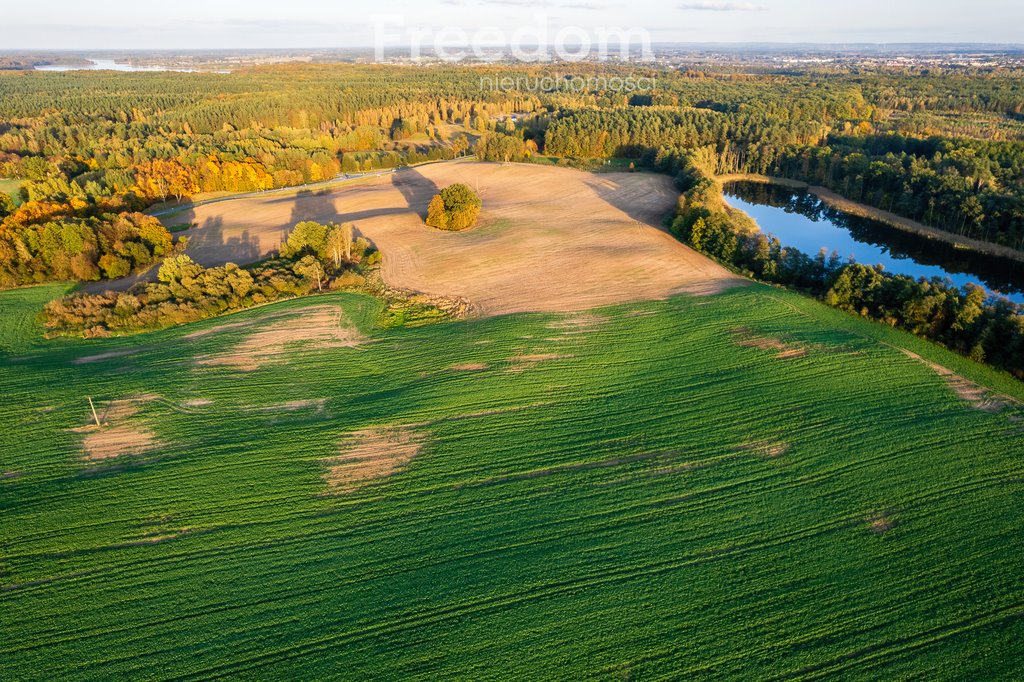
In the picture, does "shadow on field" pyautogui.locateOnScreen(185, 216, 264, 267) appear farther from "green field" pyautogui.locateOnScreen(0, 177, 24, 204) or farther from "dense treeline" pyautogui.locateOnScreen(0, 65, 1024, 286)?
"green field" pyautogui.locateOnScreen(0, 177, 24, 204)

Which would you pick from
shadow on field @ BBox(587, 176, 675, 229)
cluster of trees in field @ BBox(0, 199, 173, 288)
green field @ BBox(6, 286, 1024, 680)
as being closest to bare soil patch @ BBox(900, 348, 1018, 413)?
green field @ BBox(6, 286, 1024, 680)

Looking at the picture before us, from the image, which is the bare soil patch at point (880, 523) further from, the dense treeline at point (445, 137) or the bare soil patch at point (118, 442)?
the dense treeline at point (445, 137)

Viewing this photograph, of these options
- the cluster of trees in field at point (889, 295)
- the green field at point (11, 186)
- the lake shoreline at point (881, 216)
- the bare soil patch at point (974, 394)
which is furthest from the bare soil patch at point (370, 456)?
the green field at point (11, 186)

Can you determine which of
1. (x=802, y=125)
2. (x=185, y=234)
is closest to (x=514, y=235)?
(x=185, y=234)

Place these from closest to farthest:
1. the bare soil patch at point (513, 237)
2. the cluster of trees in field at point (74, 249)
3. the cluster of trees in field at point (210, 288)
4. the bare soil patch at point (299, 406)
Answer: the bare soil patch at point (299, 406) < the cluster of trees in field at point (210, 288) < the bare soil patch at point (513, 237) < the cluster of trees in field at point (74, 249)

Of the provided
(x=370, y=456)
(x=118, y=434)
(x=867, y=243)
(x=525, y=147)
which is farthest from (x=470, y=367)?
(x=525, y=147)

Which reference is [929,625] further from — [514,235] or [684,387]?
[514,235]

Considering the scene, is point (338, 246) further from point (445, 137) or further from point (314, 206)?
point (445, 137)
